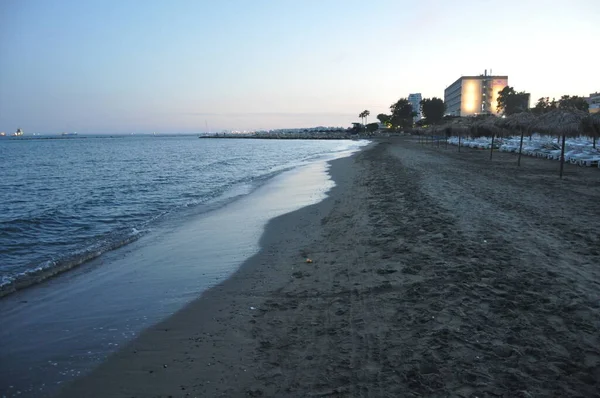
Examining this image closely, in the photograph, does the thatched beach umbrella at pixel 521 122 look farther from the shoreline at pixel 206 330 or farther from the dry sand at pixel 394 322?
the shoreline at pixel 206 330

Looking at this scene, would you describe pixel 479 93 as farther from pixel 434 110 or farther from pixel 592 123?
pixel 592 123

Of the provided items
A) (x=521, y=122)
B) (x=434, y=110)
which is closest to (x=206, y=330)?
(x=521, y=122)

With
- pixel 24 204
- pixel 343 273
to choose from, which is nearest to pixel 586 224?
pixel 343 273

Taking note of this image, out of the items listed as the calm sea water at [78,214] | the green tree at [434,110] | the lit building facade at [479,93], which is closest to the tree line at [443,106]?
the green tree at [434,110]

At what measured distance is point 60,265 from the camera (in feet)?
25.6

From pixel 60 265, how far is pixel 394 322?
726cm

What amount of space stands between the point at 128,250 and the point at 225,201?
7180 millimetres

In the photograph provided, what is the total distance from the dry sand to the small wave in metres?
3.80

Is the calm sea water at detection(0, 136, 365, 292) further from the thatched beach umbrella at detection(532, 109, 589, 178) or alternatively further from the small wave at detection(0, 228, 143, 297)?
the thatched beach umbrella at detection(532, 109, 589, 178)

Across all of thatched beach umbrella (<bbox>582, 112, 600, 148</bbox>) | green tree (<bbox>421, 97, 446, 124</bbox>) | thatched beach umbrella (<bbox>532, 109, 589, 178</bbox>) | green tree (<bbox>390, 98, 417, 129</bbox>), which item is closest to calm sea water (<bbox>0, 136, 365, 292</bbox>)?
thatched beach umbrella (<bbox>532, 109, 589, 178</bbox>)

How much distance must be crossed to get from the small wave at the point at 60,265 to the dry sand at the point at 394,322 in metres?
3.80

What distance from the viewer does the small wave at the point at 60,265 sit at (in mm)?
6779

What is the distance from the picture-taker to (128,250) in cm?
894

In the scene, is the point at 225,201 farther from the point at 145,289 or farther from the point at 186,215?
the point at 145,289
